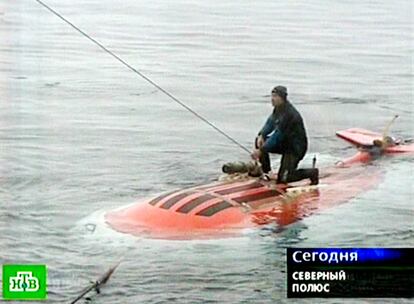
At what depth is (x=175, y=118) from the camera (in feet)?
6.48

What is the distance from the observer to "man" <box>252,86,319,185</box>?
1.97 m

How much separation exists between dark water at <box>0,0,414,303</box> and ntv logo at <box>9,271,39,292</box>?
3cm

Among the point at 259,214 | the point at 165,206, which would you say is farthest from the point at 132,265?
the point at 259,214

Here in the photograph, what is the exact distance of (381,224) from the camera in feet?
6.41

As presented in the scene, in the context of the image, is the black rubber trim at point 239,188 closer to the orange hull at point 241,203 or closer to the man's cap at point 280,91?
the orange hull at point 241,203

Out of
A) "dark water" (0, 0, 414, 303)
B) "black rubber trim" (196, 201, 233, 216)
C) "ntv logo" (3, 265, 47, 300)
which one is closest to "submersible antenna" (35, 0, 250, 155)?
"dark water" (0, 0, 414, 303)

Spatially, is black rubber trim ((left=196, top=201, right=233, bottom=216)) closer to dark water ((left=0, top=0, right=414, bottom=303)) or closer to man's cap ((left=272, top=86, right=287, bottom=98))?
dark water ((left=0, top=0, right=414, bottom=303))

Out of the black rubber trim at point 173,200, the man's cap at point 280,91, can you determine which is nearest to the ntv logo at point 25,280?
the black rubber trim at point 173,200

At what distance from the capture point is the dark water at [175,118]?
1.93m

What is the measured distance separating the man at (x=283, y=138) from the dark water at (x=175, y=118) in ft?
0.08

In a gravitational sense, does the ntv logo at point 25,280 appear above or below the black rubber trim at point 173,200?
below

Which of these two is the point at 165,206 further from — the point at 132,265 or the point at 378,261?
the point at 378,261

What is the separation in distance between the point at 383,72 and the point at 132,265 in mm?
756

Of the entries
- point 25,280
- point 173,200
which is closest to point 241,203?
point 173,200
